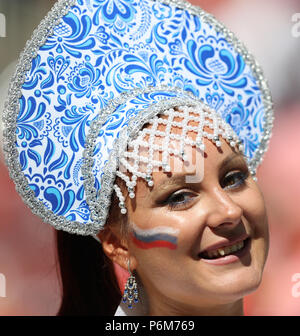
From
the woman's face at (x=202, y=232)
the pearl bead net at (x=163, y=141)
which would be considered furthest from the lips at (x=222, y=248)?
the pearl bead net at (x=163, y=141)

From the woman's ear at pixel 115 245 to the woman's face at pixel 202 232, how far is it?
0.32ft

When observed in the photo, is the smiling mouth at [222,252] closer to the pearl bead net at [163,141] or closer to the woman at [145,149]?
the woman at [145,149]

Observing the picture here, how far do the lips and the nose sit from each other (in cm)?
5

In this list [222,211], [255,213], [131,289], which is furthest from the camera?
[131,289]

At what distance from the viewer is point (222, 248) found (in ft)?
5.33

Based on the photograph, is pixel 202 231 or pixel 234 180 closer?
pixel 202 231

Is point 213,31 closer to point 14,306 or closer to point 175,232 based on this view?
point 175,232

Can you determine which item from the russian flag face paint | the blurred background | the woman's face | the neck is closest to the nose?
the woman's face

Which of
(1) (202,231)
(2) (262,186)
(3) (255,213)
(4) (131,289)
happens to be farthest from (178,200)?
(2) (262,186)

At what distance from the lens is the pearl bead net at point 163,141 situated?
5.31 feet

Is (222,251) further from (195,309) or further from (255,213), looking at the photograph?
(195,309)

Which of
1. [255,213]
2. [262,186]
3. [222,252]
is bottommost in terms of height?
[222,252]

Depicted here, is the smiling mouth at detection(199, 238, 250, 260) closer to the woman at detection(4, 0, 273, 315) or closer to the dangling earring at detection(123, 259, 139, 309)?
the woman at detection(4, 0, 273, 315)

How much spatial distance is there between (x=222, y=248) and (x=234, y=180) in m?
0.23
